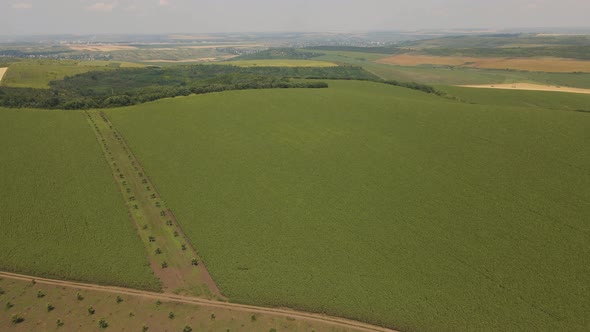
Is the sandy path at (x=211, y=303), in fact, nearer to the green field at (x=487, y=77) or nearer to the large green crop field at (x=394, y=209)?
the large green crop field at (x=394, y=209)

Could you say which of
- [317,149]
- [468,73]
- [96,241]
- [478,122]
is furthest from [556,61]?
[96,241]

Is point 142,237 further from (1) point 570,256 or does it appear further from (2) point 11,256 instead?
(1) point 570,256

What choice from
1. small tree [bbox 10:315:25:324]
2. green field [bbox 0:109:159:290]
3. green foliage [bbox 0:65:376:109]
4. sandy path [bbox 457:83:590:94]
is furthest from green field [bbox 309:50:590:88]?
small tree [bbox 10:315:25:324]

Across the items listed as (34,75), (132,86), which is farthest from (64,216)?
(34,75)

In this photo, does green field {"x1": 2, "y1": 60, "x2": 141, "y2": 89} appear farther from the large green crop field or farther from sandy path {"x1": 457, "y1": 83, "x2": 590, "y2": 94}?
sandy path {"x1": 457, "y1": 83, "x2": 590, "y2": 94}

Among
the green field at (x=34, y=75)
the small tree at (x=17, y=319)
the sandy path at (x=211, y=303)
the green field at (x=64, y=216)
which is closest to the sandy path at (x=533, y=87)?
the sandy path at (x=211, y=303)

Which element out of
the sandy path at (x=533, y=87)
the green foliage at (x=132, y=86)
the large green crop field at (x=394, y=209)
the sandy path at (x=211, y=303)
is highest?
the green foliage at (x=132, y=86)
